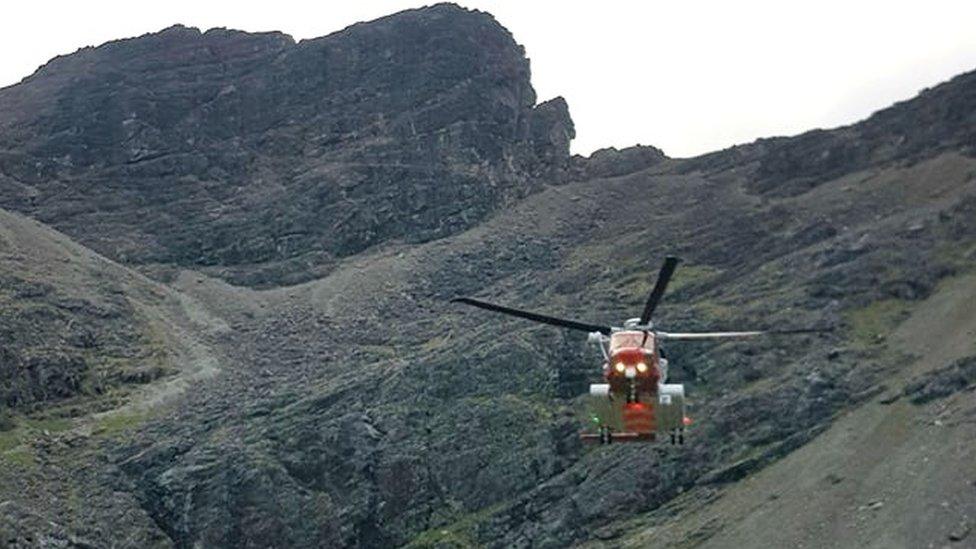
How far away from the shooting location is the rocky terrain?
86688 mm

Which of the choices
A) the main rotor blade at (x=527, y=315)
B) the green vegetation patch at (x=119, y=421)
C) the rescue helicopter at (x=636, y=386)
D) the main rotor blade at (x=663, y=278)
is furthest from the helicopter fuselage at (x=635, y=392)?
the green vegetation patch at (x=119, y=421)

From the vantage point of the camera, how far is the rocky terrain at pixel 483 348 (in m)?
86.7

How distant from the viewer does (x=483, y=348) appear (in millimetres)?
114438

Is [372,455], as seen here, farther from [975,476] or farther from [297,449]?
[975,476]

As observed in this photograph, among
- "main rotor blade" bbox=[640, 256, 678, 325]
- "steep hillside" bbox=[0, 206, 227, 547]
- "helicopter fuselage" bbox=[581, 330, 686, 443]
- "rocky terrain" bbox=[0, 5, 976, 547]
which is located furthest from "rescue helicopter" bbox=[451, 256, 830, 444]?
Result: "steep hillside" bbox=[0, 206, 227, 547]

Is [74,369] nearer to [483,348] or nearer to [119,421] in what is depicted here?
[119,421]

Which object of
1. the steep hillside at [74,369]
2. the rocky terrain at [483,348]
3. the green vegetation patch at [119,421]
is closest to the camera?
the rocky terrain at [483,348]

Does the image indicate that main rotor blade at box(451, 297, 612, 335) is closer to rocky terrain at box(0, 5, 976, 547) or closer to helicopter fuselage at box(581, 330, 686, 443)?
helicopter fuselage at box(581, 330, 686, 443)

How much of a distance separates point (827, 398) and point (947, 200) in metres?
42.5

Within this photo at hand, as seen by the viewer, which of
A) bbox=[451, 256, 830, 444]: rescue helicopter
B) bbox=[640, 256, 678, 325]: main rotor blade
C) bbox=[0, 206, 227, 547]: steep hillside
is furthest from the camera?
bbox=[0, 206, 227, 547]: steep hillside

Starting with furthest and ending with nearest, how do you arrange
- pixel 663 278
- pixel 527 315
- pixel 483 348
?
1. pixel 483 348
2. pixel 527 315
3. pixel 663 278

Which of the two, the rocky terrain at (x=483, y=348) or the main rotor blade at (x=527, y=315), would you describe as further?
the rocky terrain at (x=483, y=348)

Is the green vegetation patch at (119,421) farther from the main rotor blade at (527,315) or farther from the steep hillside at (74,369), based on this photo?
the main rotor blade at (527,315)

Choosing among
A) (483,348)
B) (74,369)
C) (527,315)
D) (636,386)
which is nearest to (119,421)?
(74,369)
